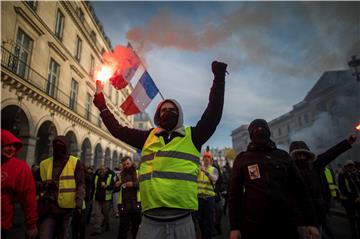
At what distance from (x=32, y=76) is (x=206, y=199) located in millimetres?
12630

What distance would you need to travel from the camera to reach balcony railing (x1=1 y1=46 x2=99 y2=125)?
11.3m

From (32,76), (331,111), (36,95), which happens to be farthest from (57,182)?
(331,111)

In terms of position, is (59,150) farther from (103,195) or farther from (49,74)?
(49,74)

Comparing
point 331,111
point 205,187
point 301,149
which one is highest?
point 331,111

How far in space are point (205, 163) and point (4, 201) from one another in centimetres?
508

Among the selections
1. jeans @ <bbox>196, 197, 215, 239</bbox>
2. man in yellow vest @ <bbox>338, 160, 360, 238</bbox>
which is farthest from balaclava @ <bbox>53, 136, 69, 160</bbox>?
man in yellow vest @ <bbox>338, 160, 360, 238</bbox>

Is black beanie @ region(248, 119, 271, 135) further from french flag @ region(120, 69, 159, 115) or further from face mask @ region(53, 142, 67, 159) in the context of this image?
french flag @ region(120, 69, 159, 115)

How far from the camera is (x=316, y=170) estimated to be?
12.5 feet

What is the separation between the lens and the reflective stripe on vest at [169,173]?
1978 millimetres

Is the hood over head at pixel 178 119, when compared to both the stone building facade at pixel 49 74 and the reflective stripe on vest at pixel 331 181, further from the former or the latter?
the stone building facade at pixel 49 74

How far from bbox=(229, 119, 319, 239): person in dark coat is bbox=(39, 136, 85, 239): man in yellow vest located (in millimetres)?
2525

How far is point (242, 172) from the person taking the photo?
2766 millimetres

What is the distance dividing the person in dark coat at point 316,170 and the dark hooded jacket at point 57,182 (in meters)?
3.50

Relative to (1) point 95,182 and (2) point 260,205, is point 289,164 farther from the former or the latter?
(1) point 95,182
